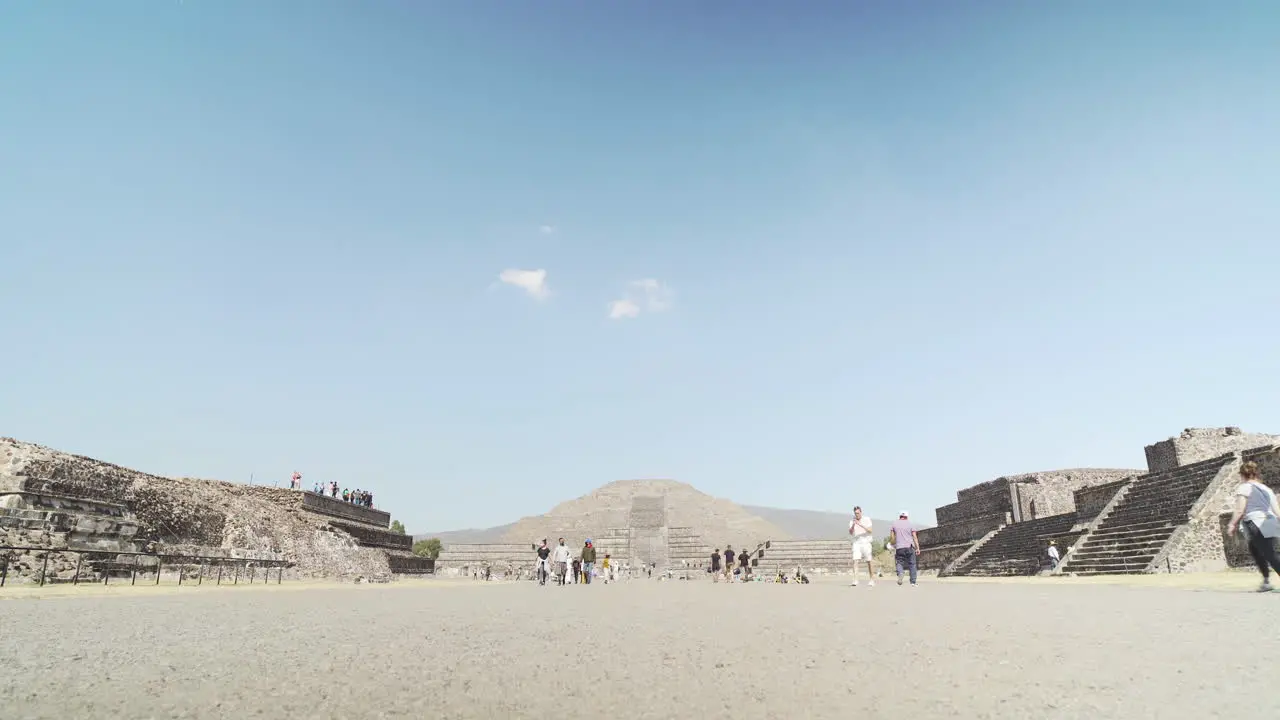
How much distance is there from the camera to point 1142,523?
18750 millimetres

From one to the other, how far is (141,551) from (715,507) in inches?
1590

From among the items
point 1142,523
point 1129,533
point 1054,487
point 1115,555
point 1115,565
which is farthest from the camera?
point 1054,487

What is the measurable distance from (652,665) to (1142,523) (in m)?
21.0

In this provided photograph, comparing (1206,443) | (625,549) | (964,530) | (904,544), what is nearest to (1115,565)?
(904,544)

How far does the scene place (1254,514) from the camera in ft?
25.2

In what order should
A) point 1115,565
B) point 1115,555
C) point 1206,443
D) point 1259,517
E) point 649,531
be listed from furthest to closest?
point 649,531 < point 1206,443 < point 1115,555 < point 1115,565 < point 1259,517

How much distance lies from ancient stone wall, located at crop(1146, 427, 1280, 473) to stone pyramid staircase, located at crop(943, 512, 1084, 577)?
4846 mm

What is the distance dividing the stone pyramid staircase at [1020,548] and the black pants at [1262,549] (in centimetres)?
1443

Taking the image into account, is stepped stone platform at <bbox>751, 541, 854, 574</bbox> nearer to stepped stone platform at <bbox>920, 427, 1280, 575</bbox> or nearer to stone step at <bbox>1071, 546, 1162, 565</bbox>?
stepped stone platform at <bbox>920, 427, 1280, 575</bbox>

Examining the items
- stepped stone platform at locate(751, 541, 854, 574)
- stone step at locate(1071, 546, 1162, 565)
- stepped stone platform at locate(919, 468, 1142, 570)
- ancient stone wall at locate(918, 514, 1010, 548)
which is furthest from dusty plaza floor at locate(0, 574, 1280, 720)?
stepped stone platform at locate(751, 541, 854, 574)

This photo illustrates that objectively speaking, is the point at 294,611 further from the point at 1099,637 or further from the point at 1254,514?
the point at 1254,514

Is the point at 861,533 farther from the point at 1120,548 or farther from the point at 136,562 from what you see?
the point at 136,562

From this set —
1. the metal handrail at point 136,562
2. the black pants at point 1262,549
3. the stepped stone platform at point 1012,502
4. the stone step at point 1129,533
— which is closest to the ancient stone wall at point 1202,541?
the stone step at point 1129,533

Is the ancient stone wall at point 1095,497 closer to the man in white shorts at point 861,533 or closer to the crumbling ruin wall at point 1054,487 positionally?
the crumbling ruin wall at point 1054,487
